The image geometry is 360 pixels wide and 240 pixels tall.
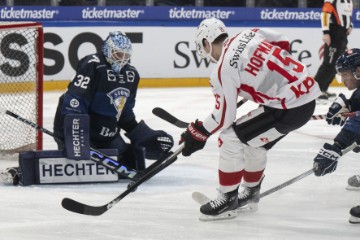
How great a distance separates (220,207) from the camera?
3562mm

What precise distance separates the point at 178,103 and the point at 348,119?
3736 millimetres

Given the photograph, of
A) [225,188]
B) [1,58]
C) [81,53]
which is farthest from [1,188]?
[81,53]

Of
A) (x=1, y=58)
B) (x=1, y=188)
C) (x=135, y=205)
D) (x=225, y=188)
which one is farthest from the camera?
(x=1, y=58)

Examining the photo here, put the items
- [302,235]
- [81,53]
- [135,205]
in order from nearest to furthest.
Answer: [302,235] < [135,205] < [81,53]

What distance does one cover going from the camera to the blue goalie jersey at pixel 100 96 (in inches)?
165

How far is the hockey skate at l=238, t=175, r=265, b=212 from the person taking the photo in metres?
3.72

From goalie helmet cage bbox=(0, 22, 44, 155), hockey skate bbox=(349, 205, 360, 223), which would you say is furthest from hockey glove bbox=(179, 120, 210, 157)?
goalie helmet cage bbox=(0, 22, 44, 155)

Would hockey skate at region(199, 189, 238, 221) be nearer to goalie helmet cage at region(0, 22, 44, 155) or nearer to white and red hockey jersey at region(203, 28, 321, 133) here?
white and red hockey jersey at region(203, 28, 321, 133)

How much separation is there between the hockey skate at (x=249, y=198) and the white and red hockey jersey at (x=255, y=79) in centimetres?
42

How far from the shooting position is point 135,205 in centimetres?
385

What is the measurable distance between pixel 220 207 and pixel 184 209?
267 millimetres

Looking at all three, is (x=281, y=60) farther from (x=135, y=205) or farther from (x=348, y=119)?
(x=135, y=205)

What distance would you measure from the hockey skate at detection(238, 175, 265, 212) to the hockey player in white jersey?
102mm

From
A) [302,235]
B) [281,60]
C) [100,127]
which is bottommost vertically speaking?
[302,235]
